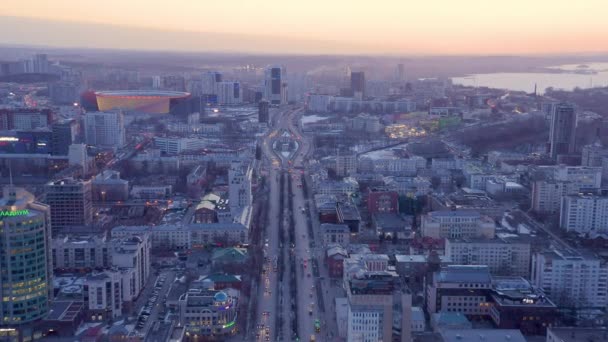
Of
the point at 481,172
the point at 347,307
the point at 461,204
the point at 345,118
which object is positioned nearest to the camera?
the point at 347,307

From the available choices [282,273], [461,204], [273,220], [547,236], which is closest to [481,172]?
[461,204]

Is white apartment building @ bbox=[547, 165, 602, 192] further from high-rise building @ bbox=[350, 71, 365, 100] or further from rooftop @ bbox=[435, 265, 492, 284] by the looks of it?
high-rise building @ bbox=[350, 71, 365, 100]

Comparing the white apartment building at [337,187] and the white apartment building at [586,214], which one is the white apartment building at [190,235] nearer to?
the white apartment building at [337,187]

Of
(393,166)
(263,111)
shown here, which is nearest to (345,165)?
(393,166)

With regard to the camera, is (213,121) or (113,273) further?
(213,121)

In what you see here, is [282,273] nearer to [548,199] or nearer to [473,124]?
[548,199]

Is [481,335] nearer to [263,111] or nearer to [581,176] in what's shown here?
[581,176]
